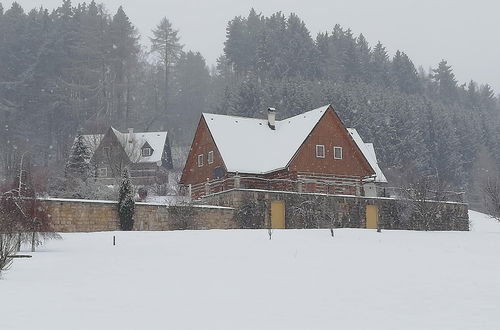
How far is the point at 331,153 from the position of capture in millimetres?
40812

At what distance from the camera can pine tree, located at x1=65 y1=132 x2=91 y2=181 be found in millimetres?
48688

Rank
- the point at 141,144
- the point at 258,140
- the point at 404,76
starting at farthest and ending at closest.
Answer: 1. the point at 404,76
2. the point at 141,144
3. the point at 258,140

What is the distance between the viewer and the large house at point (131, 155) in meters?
52.7

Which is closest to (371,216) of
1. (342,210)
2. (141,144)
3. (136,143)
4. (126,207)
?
(342,210)

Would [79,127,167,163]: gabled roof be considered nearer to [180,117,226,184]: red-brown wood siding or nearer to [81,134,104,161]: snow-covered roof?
[81,134,104,161]: snow-covered roof

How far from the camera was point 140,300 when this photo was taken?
11102 millimetres

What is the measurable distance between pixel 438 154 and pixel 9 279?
6388 cm

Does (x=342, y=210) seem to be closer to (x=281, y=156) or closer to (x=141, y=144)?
(x=281, y=156)

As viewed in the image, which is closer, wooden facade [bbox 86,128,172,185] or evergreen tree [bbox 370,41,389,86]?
wooden facade [bbox 86,128,172,185]

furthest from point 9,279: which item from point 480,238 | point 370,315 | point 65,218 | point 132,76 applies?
point 132,76

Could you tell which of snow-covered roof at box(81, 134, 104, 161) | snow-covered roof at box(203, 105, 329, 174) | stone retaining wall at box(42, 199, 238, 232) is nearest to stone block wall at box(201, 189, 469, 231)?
stone retaining wall at box(42, 199, 238, 232)

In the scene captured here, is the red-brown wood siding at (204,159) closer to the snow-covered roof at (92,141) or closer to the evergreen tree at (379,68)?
the snow-covered roof at (92,141)

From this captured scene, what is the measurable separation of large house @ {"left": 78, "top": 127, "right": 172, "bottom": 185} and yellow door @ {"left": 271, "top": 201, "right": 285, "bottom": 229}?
16277 millimetres

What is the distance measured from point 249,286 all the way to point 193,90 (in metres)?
76.8
